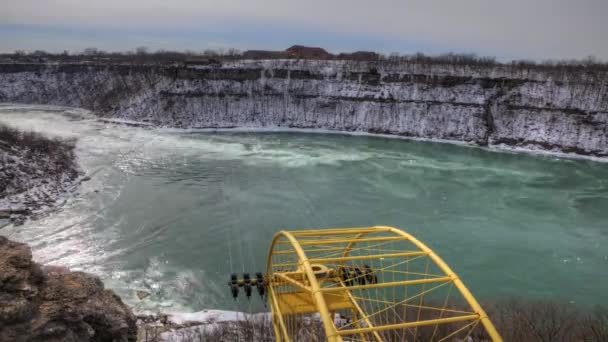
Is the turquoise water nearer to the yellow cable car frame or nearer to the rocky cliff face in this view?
the yellow cable car frame

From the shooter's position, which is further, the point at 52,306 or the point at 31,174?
the point at 31,174

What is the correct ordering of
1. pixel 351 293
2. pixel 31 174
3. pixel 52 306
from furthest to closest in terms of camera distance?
pixel 31 174, pixel 351 293, pixel 52 306

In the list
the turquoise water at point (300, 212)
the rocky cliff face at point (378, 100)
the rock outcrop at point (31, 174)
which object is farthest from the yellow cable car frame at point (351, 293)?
the rocky cliff face at point (378, 100)

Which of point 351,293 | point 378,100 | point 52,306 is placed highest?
point 378,100

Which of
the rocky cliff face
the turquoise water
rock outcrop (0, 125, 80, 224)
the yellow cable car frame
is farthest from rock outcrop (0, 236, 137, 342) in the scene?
the rocky cliff face

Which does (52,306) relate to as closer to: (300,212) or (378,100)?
(300,212)

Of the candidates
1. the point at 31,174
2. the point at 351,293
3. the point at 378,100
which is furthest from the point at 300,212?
the point at 378,100

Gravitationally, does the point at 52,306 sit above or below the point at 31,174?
below

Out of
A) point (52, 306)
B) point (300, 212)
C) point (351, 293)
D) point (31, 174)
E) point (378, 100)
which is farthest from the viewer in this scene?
point (378, 100)

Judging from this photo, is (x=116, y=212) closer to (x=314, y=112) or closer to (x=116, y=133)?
(x=116, y=133)
